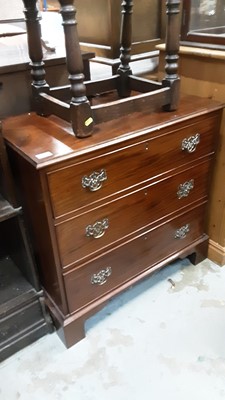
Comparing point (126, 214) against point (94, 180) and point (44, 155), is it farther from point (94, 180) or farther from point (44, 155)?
point (44, 155)

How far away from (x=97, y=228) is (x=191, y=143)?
0.47 meters

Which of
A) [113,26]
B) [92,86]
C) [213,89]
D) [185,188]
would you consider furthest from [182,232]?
[113,26]

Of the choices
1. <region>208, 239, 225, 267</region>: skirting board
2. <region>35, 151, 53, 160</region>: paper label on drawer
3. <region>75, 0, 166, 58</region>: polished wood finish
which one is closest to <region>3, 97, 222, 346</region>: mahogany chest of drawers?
<region>35, 151, 53, 160</region>: paper label on drawer

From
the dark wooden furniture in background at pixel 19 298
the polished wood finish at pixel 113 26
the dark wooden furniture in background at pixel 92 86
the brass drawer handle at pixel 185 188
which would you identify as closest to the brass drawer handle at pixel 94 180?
the dark wooden furniture in background at pixel 92 86

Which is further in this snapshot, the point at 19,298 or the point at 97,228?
the point at 19,298

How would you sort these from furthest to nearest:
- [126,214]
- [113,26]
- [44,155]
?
1. [113,26]
2. [126,214]
3. [44,155]

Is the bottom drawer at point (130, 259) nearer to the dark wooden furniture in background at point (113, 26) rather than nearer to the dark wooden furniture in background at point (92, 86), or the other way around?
the dark wooden furniture in background at point (92, 86)

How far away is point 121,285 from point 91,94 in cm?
77

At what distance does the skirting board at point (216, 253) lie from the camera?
1.65m

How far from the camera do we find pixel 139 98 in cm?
117

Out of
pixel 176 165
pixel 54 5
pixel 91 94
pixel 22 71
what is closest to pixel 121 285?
pixel 176 165

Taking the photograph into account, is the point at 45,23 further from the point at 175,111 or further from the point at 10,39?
the point at 175,111

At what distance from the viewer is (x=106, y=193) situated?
113 centimetres

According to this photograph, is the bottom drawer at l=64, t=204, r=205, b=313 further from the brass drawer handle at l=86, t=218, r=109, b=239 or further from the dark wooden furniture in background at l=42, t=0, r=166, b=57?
the dark wooden furniture in background at l=42, t=0, r=166, b=57
